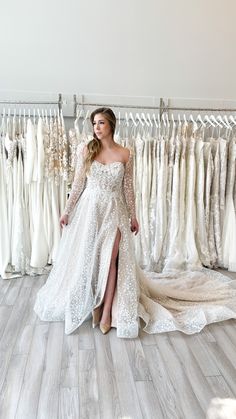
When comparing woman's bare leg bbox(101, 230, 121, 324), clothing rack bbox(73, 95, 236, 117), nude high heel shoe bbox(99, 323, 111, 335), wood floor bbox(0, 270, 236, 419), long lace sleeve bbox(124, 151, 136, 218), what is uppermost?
clothing rack bbox(73, 95, 236, 117)

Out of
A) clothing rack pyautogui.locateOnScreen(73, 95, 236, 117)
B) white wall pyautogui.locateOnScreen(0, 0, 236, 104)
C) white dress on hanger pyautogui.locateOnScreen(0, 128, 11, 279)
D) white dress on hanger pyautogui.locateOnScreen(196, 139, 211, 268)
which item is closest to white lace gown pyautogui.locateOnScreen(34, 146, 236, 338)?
white dress on hanger pyautogui.locateOnScreen(0, 128, 11, 279)

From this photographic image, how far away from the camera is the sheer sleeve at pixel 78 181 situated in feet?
8.09

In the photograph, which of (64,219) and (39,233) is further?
(39,233)

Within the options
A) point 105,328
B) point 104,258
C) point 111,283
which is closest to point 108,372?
point 105,328

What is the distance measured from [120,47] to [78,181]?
171cm

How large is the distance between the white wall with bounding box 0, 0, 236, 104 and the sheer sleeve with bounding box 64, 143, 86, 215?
1262mm

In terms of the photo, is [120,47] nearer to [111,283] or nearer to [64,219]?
[64,219]

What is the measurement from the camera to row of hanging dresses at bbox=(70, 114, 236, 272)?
11.0ft

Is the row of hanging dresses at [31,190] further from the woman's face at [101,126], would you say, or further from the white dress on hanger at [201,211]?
the white dress on hanger at [201,211]

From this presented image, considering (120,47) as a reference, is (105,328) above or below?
below

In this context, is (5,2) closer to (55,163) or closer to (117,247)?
(55,163)

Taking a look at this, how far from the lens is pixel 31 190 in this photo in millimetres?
3232

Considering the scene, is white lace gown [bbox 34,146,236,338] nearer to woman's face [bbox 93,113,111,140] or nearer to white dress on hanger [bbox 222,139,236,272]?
woman's face [bbox 93,113,111,140]

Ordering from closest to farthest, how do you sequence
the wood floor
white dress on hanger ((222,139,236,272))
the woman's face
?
the wood floor
the woman's face
white dress on hanger ((222,139,236,272))
